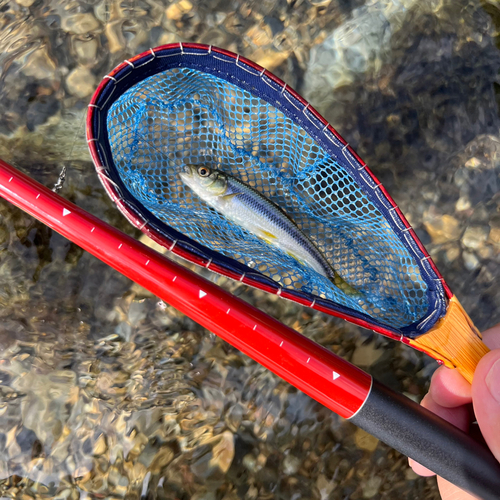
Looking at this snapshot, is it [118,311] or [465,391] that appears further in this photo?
[118,311]

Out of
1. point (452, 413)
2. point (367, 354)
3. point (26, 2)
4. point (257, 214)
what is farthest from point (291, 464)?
point (26, 2)

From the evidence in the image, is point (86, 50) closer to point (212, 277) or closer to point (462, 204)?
point (212, 277)

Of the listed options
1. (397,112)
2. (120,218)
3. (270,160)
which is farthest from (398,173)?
(120,218)

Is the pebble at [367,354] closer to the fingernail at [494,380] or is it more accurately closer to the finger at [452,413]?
the finger at [452,413]

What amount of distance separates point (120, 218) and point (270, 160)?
1.24m

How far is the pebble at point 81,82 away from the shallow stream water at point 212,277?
1cm

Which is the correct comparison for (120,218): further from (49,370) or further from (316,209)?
(316,209)

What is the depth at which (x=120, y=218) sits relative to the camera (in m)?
3.10

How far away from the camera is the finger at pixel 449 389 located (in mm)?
2285

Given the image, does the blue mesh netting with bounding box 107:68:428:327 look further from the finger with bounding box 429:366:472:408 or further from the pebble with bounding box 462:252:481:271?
the pebble with bounding box 462:252:481:271

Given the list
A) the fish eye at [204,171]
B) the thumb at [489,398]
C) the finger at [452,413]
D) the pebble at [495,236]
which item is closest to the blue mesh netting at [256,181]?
→ the fish eye at [204,171]

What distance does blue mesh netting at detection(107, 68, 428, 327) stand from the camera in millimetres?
2357

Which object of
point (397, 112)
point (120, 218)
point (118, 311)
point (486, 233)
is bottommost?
point (118, 311)

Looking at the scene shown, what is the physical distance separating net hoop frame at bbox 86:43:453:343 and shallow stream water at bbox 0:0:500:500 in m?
1.19
